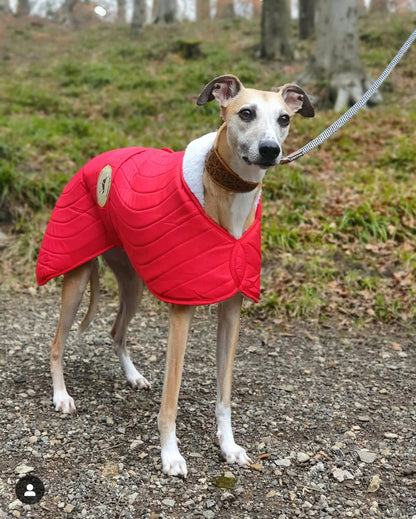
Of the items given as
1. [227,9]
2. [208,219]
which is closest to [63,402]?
[208,219]

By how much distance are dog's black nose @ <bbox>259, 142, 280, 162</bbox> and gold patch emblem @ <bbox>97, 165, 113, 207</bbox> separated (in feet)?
3.76

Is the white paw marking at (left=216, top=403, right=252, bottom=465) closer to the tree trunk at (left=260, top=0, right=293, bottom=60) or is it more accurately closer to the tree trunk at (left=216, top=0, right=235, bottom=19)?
the tree trunk at (left=260, top=0, right=293, bottom=60)

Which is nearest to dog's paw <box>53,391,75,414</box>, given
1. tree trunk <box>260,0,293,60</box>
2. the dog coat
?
the dog coat

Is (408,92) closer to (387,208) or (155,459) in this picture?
(387,208)

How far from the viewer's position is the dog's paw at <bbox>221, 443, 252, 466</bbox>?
295 cm

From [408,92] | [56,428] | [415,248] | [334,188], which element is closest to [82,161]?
[334,188]

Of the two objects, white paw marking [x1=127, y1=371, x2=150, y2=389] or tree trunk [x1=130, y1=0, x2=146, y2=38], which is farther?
tree trunk [x1=130, y1=0, x2=146, y2=38]

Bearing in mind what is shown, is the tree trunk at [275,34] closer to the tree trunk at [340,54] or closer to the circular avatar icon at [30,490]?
the tree trunk at [340,54]

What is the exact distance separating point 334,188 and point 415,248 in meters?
1.43

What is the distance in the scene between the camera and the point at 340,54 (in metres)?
Result: 9.59

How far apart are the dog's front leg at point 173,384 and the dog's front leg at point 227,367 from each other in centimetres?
24

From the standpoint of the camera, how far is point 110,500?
264 centimetres

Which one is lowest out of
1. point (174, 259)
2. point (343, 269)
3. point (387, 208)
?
point (343, 269)

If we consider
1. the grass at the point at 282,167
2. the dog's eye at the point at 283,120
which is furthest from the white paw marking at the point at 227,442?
→ the grass at the point at 282,167
